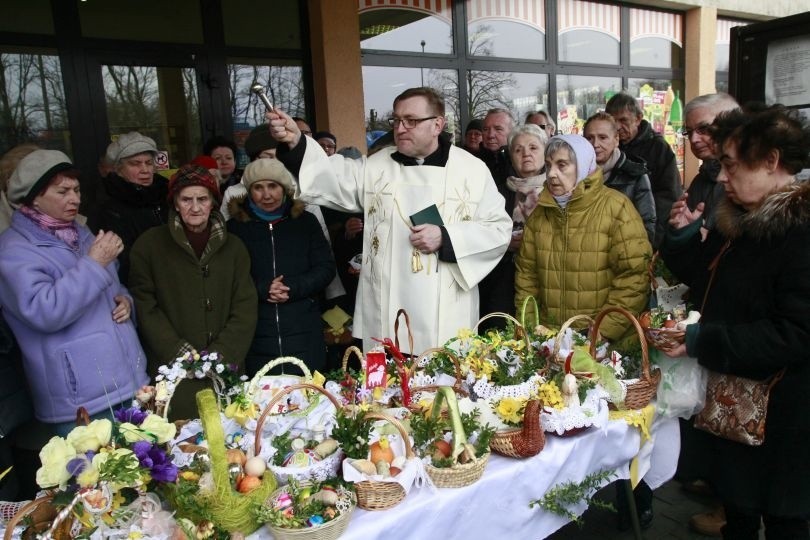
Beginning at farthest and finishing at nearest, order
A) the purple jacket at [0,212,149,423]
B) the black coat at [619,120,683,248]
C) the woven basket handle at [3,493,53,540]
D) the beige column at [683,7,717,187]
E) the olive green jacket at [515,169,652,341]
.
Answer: the beige column at [683,7,717,187], the black coat at [619,120,683,248], the olive green jacket at [515,169,652,341], the purple jacket at [0,212,149,423], the woven basket handle at [3,493,53,540]

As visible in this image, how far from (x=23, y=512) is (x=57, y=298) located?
3.70 ft

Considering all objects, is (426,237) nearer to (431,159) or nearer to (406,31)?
(431,159)

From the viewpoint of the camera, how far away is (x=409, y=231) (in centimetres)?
299

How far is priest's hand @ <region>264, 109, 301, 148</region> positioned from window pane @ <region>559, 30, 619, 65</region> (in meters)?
6.90

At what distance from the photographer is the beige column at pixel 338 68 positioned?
5879 millimetres

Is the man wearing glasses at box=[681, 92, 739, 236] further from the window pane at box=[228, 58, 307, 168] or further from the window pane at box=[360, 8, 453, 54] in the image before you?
the window pane at box=[360, 8, 453, 54]

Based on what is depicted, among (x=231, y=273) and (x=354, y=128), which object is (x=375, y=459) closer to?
(x=231, y=273)

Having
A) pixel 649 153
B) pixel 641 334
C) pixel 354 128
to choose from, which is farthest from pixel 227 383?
pixel 354 128

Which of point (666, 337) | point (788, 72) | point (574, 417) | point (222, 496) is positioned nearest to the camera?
point (222, 496)

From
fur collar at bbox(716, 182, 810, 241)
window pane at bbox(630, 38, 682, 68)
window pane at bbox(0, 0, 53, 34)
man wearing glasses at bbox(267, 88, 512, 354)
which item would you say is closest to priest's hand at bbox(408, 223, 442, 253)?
man wearing glasses at bbox(267, 88, 512, 354)

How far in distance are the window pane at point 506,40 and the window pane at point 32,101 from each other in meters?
4.63

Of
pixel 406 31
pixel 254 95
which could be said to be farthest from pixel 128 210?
pixel 406 31

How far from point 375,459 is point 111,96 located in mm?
4688

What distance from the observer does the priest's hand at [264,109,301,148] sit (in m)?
2.54
